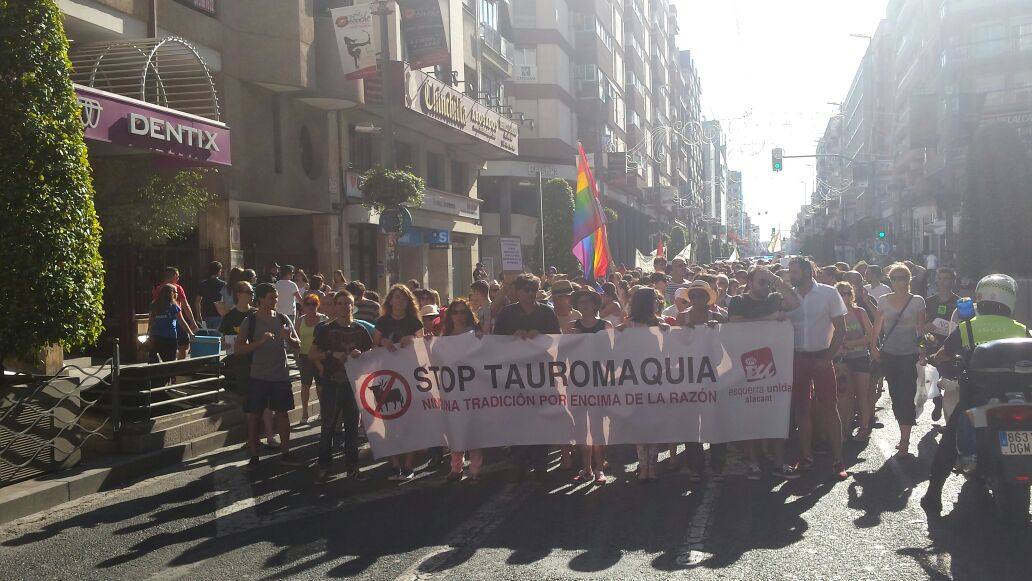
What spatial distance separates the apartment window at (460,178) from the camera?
122ft

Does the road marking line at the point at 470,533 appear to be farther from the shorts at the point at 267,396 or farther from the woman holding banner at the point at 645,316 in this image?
the shorts at the point at 267,396

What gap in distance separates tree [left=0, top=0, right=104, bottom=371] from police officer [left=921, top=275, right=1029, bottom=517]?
7.53 metres

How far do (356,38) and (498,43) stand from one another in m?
18.5

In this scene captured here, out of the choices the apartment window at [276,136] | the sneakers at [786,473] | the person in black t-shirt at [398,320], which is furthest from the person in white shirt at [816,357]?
the apartment window at [276,136]

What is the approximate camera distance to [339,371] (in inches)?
351

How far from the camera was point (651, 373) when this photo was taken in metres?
8.77

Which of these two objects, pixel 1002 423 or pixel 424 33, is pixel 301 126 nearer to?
pixel 424 33

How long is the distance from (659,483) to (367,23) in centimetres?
1731

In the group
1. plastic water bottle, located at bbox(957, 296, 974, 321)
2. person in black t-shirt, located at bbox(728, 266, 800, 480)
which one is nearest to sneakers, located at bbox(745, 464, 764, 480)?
person in black t-shirt, located at bbox(728, 266, 800, 480)

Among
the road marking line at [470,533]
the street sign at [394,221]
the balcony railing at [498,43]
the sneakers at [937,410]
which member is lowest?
the road marking line at [470,533]

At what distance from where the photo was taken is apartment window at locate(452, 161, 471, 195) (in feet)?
122

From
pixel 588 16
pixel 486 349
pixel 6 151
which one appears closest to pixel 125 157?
pixel 6 151

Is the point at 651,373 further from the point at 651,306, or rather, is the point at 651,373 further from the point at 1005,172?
the point at 1005,172

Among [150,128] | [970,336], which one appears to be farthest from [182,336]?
[970,336]
